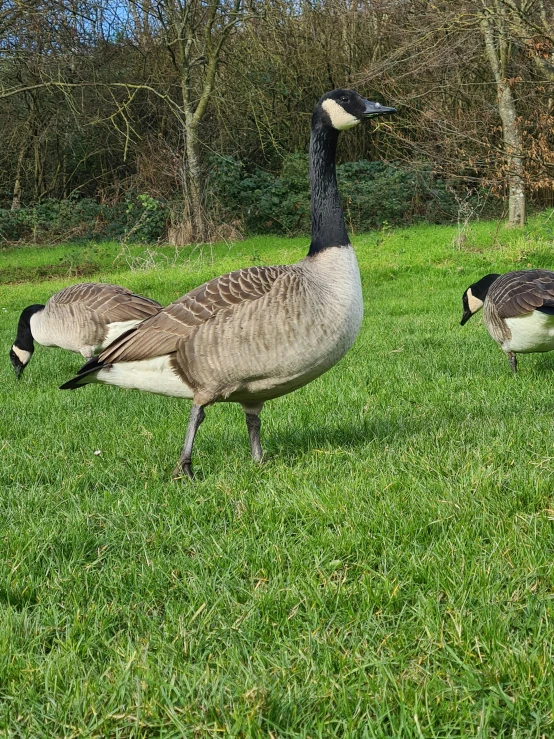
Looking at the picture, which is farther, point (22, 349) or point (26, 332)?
point (26, 332)

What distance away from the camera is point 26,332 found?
9320mm

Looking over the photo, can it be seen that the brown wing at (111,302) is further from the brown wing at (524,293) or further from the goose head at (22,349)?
the brown wing at (524,293)

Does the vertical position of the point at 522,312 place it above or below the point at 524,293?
below

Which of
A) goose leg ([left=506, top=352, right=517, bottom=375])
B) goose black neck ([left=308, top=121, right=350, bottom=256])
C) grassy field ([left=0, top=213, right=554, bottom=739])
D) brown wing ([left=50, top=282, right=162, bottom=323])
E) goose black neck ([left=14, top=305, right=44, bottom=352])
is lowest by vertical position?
goose leg ([left=506, top=352, right=517, bottom=375])

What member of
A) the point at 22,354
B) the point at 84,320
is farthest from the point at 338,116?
the point at 22,354

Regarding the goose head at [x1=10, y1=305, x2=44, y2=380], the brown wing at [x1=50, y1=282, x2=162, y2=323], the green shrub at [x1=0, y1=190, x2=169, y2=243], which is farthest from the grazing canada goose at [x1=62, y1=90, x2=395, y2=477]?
the green shrub at [x1=0, y1=190, x2=169, y2=243]

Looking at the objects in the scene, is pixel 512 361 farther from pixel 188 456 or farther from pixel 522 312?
pixel 188 456

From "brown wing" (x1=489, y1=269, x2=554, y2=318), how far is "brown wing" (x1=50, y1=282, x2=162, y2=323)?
3937mm

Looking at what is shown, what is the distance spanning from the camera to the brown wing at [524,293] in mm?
6262

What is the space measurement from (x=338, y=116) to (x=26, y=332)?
606 centimetres

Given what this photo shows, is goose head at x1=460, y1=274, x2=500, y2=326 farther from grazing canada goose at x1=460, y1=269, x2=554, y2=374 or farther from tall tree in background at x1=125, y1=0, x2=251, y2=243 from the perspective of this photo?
tall tree in background at x1=125, y1=0, x2=251, y2=243

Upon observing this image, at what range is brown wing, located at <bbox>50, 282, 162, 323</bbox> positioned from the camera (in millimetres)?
8602

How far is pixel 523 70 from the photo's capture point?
1928 cm

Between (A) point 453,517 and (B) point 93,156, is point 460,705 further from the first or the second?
(B) point 93,156
